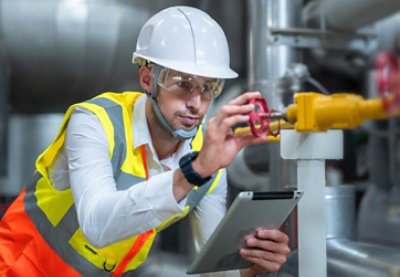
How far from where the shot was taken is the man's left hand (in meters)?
1.06

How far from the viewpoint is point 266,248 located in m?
1.07

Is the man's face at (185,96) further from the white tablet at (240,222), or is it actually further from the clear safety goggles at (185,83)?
the white tablet at (240,222)

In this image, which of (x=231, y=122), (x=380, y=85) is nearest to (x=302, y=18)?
(x=231, y=122)

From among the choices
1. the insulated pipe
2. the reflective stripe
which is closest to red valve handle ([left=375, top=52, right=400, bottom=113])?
the reflective stripe

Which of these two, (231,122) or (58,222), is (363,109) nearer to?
(231,122)

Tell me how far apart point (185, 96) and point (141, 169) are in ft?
0.62

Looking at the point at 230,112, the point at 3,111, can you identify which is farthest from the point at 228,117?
the point at 3,111

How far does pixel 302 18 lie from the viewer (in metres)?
2.07

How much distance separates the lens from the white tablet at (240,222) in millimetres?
941

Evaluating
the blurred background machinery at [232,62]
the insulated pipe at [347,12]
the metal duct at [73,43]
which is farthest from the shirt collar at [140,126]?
the metal duct at [73,43]

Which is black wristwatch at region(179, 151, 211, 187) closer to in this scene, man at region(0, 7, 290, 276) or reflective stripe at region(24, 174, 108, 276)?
man at region(0, 7, 290, 276)

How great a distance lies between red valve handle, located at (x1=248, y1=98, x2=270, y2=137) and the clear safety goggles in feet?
0.59

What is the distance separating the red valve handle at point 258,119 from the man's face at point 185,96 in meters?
0.17

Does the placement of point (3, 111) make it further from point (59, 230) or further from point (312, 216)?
point (312, 216)
